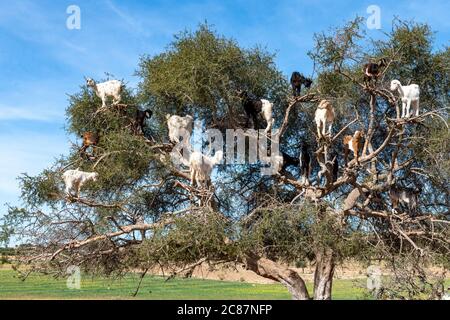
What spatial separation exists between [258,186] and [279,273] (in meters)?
2.56

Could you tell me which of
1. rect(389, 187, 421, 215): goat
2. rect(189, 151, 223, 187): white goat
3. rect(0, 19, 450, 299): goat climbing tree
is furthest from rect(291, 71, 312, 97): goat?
rect(389, 187, 421, 215): goat

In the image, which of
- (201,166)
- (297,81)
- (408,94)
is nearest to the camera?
(201,166)

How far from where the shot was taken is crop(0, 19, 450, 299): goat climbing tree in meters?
11.8

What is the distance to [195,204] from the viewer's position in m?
12.8

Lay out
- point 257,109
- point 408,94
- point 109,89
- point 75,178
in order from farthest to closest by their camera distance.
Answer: point 109,89 → point 257,109 → point 408,94 → point 75,178

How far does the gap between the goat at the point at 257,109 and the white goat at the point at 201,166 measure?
153cm

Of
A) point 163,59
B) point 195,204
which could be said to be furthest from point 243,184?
point 163,59

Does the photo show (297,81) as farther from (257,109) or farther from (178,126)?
(178,126)

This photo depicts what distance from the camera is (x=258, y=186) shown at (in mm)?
15078

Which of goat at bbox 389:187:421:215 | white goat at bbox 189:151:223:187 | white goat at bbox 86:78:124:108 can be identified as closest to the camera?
white goat at bbox 189:151:223:187

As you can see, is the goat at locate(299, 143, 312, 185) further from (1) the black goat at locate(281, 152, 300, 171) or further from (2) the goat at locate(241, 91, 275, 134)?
(2) the goat at locate(241, 91, 275, 134)

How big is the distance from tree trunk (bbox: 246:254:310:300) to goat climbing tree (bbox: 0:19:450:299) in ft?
0.10

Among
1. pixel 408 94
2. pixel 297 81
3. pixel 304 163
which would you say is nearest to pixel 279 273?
pixel 304 163

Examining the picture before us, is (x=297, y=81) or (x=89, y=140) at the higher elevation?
(x=297, y=81)
